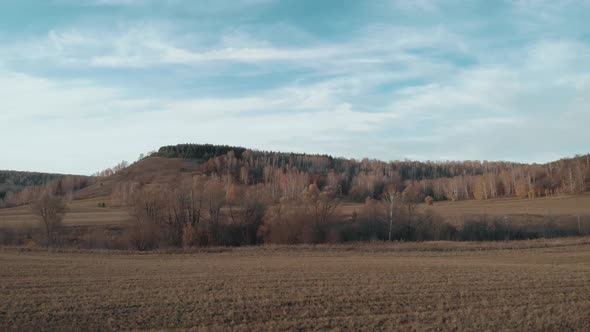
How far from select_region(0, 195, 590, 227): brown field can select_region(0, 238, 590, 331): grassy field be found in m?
39.7

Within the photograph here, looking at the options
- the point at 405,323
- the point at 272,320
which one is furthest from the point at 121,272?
the point at 405,323

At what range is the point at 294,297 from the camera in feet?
54.7

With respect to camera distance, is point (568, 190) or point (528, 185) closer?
point (568, 190)

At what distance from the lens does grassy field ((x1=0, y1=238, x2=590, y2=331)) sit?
513 inches

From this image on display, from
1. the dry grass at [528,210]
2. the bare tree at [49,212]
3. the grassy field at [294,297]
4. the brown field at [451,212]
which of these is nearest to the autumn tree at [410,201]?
the brown field at [451,212]

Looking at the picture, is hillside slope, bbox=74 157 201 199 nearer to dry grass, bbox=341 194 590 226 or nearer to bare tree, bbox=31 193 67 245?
dry grass, bbox=341 194 590 226

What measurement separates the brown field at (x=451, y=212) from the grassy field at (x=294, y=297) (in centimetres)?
3965

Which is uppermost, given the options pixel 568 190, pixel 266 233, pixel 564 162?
pixel 564 162

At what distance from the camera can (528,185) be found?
5335 inches

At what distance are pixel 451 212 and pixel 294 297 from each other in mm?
76415

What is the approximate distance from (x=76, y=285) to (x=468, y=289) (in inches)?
651

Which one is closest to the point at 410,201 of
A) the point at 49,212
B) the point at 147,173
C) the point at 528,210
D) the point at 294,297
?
the point at 528,210

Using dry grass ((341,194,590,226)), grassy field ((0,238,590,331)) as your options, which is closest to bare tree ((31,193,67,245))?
grassy field ((0,238,590,331))

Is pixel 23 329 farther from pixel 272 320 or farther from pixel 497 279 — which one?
pixel 497 279
